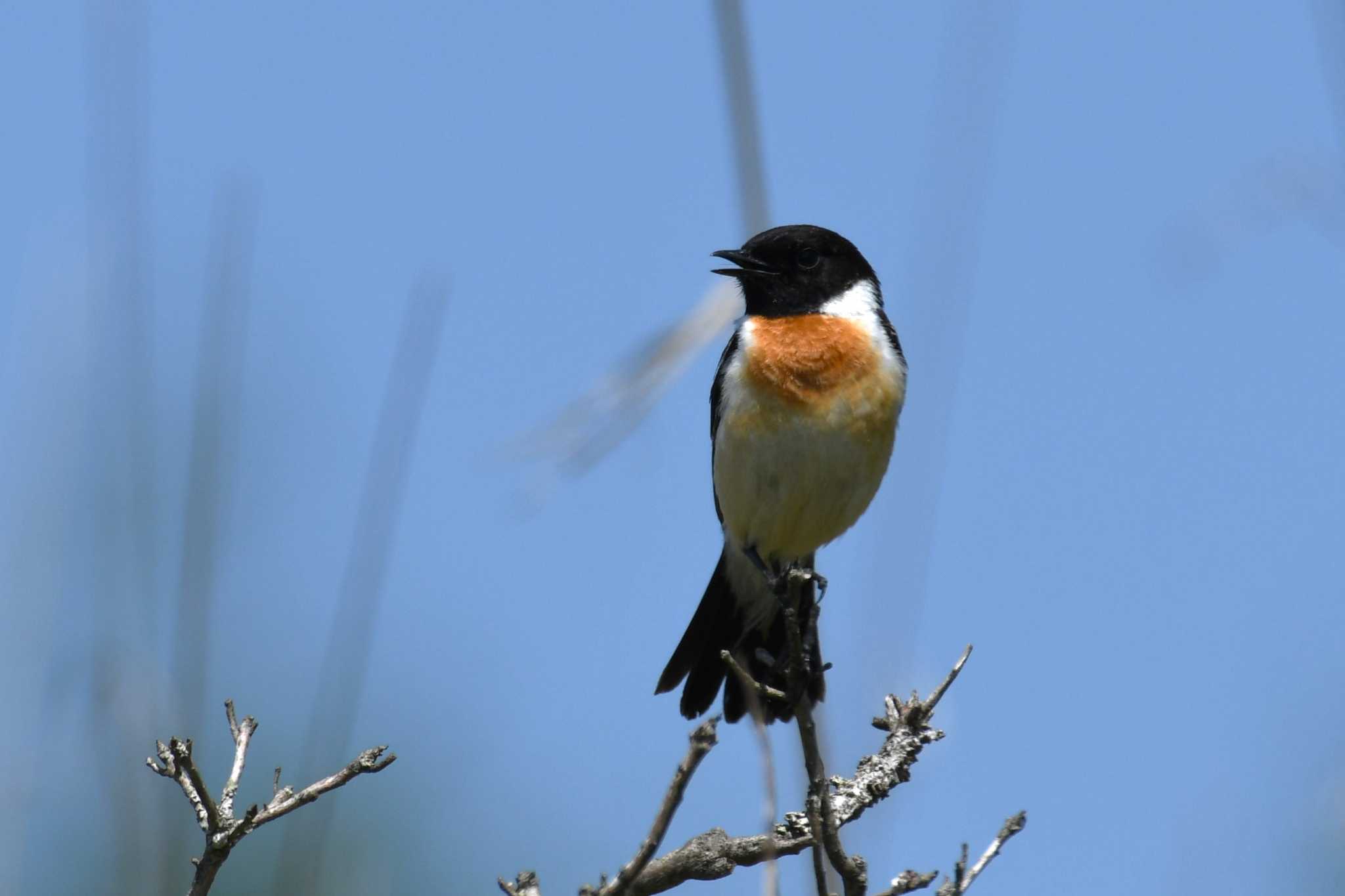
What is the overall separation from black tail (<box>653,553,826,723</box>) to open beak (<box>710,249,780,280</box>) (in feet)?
3.21

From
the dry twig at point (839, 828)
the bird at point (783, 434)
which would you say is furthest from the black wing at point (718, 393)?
the dry twig at point (839, 828)

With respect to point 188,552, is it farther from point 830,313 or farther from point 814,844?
point 830,313

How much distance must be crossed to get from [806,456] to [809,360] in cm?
31

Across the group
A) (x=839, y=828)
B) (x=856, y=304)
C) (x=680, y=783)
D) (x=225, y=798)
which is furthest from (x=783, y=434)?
(x=680, y=783)

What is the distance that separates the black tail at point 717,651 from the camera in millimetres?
4605

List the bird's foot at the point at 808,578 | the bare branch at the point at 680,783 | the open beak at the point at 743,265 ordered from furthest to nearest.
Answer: the open beak at the point at 743,265 < the bird's foot at the point at 808,578 < the bare branch at the point at 680,783

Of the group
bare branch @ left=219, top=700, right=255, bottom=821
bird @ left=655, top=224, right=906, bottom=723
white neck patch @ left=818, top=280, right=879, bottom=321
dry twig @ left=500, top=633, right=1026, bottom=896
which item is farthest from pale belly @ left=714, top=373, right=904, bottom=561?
bare branch @ left=219, top=700, right=255, bottom=821

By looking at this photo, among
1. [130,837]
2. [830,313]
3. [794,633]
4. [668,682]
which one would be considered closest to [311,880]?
[130,837]

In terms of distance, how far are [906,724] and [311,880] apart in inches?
42.0

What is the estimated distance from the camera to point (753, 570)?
4.79 metres

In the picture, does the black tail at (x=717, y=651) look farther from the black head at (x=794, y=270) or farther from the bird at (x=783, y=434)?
the black head at (x=794, y=270)

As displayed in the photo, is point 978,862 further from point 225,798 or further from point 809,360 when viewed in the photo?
point 809,360

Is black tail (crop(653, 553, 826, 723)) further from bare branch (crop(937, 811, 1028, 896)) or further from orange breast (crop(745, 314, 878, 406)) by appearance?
bare branch (crop(937, 811, 1028, 896))

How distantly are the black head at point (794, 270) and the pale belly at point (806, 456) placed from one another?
1.66ft
